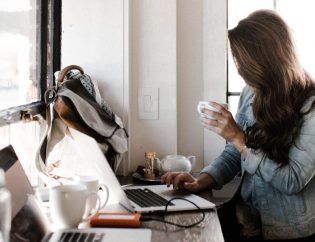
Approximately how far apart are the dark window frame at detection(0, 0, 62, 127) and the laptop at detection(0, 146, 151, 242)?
41 cm

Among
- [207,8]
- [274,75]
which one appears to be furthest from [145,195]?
[207,8]

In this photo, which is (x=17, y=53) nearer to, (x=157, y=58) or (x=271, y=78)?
(x=157, y=58)

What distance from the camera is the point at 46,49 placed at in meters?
1.78

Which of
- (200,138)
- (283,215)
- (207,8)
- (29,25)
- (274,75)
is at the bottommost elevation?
(283,215)

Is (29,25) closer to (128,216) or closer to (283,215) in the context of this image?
(128,216)

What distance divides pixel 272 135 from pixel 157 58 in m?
0.71

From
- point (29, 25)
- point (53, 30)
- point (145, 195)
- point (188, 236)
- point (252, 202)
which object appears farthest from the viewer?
point (53, 30)

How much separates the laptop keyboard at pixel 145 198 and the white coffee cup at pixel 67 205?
0.78ft

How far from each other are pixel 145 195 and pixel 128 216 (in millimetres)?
256

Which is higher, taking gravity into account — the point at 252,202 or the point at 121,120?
the point at 121,120

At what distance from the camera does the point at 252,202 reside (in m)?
1.51

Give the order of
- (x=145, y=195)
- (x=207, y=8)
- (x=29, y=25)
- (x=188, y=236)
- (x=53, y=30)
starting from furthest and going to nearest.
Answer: (x=207, y=8) < (x=53, y=30) < (x=29, y=25) < (x=145, y=195) < (x=188, y=236)

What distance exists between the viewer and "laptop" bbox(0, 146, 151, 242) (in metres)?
0.92

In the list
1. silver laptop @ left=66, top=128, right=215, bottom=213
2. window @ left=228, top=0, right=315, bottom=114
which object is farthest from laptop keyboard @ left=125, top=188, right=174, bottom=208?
window @ left=228, top=0, right=315, bottom=114
